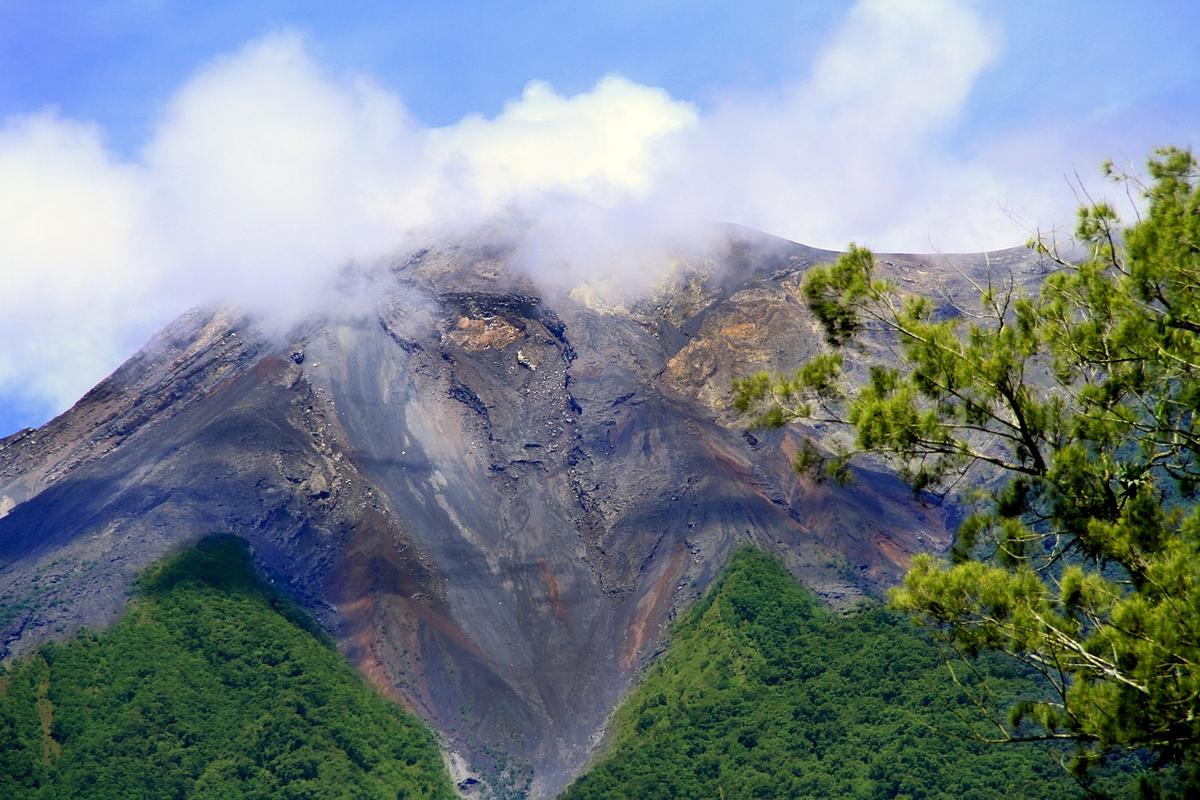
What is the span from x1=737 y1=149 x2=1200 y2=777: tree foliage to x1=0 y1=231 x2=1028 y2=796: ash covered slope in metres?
77.2

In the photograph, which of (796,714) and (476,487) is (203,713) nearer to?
(476,487)

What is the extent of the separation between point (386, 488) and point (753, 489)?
112 feet

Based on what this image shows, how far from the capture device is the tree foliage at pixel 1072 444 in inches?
518

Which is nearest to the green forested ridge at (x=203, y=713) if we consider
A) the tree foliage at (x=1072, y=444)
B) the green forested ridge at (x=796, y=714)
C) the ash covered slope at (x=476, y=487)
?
the ash covered slope at (x=476, y=487)

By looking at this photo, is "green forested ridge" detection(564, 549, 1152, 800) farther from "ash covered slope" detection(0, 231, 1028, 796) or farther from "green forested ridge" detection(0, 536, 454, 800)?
"green forested ridge" detection(0, 536, 454, 800)

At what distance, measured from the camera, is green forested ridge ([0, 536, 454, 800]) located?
267ft

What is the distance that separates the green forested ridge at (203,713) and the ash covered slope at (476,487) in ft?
12.1

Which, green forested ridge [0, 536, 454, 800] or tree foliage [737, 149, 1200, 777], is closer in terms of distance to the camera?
tree foliage [737, 149, 1200, 777]

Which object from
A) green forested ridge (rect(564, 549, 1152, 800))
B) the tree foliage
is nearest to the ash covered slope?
green forested ridge (rect(564, 549, 1152, 800))

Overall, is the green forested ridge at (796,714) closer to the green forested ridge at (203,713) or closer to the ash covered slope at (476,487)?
the ash covered slope at (476,487)

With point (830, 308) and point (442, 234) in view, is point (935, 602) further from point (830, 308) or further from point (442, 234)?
point (442, 234)

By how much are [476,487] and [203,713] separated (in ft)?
123

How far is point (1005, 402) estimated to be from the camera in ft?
53.0

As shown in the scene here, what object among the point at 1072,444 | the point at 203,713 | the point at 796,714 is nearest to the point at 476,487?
the point at 203,713
